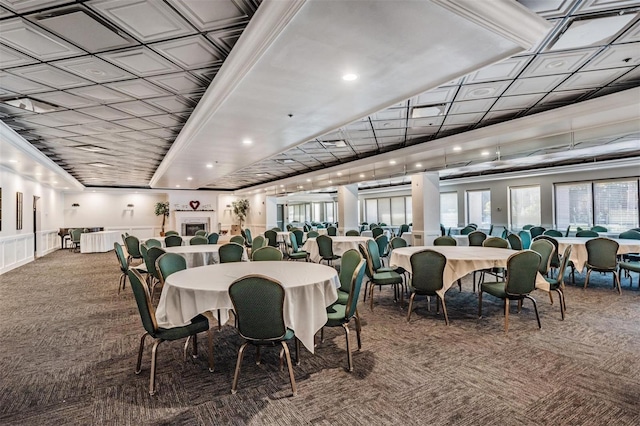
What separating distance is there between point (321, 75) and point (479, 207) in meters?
11.7

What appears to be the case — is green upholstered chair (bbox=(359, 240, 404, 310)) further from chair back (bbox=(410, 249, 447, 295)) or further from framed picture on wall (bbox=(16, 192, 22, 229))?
framed picture on wall (bbox=(16, 192, 22, 229))

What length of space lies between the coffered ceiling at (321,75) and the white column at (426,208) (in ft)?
5.36

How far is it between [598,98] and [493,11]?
340cm

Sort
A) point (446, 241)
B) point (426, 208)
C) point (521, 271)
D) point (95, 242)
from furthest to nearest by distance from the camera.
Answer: point (95, 242)
point (426, 208)
point (446, 241)
point (521, 271)

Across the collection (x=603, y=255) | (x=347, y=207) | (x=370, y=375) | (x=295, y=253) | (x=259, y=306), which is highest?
(x=347, y=207)

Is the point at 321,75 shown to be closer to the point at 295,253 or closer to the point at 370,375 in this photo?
the point at 370,375

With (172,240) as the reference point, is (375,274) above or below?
below

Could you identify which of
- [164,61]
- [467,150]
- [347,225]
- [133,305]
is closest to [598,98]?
[467,150]

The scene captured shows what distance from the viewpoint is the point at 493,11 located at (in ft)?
7.72

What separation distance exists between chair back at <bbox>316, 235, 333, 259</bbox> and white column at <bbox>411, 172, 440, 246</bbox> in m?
2.91

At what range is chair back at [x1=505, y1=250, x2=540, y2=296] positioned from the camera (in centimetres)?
394

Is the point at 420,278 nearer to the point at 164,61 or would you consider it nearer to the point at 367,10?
the point at 367,10

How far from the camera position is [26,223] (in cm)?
1090

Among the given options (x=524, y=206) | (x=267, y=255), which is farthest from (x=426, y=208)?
(x=267, y=255)
